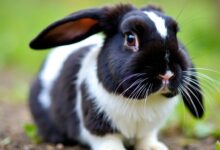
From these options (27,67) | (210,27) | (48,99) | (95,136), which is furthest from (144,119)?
(210,27)

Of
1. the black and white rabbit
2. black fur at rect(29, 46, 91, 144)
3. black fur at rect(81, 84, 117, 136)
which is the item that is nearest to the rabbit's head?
the black and white rabbit

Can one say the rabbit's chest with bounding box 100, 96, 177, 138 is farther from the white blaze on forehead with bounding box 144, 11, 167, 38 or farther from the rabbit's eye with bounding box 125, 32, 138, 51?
the white blaze on forehead with bounding box 144, 11, 167, 38

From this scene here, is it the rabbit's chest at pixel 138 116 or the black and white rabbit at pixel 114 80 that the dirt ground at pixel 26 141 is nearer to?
the black and white rabbit at pixel 114 80

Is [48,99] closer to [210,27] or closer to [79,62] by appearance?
[79,62]

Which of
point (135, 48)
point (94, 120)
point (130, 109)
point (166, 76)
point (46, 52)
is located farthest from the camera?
point (46, 52)

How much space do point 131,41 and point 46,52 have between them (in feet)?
18.6

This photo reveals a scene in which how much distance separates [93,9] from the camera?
4.86m

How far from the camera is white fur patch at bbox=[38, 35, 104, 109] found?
5.57 meters

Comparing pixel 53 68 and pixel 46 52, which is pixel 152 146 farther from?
pixel 46 52

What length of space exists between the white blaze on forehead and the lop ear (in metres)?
0.40

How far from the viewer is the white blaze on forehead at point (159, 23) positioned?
4289 mm

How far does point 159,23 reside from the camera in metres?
4.36

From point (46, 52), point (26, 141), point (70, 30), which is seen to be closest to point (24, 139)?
point (26, 141)

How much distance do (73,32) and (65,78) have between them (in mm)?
494
